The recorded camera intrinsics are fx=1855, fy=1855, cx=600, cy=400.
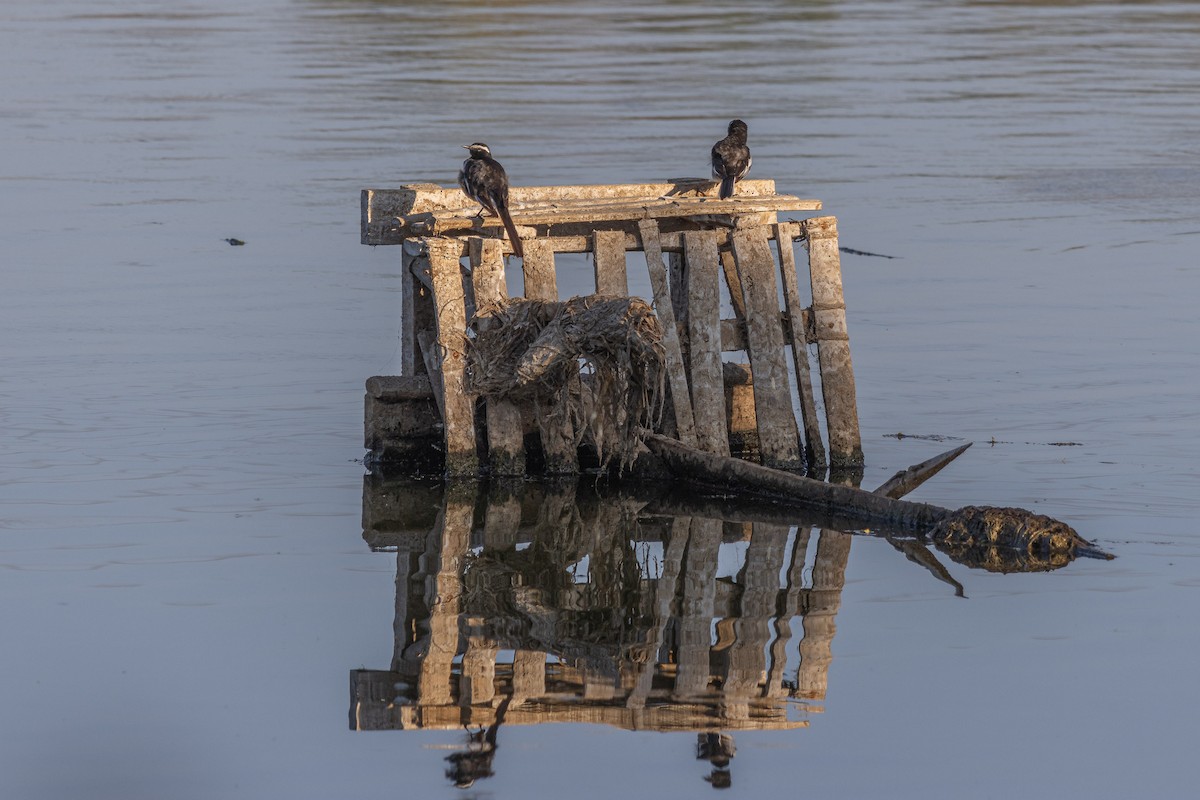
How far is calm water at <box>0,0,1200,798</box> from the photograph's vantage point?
7.04 metres

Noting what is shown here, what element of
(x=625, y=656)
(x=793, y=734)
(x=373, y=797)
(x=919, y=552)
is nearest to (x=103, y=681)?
(x=373, y=797)

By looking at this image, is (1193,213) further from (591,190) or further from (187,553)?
(187,553)

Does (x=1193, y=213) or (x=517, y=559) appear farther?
(x=1193, y=213)

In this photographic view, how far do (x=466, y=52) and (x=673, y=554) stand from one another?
93.3ft

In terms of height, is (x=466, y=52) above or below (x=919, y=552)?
above

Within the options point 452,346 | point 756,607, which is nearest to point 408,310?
point 452,346

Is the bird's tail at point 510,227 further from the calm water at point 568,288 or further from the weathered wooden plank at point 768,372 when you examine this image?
the calm water at point 568,288

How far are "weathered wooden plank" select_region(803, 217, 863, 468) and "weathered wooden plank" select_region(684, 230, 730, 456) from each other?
66 centimetres

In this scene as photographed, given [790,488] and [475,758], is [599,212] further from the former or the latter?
[475,758]

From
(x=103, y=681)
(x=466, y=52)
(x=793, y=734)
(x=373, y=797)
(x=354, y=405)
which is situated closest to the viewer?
(x=373, y=797)

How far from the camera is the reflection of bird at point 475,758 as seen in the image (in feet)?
22.1

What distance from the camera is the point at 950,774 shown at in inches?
265

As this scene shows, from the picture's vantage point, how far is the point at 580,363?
10.7 meters

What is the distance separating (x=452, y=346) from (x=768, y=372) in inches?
72.7
